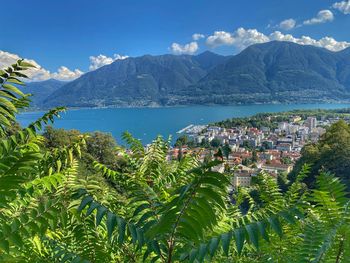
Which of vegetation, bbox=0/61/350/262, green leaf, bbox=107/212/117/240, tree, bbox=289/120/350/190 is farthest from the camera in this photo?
tree, bbox=289/120/350/190

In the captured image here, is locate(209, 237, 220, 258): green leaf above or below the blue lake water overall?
above

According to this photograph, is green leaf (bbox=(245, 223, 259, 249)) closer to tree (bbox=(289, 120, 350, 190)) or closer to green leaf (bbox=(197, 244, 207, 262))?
green leaf (bbox=(197, 244, 207, 262))

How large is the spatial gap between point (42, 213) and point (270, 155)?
198 ft

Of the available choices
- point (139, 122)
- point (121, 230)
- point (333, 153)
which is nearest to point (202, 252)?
point (121, 230)

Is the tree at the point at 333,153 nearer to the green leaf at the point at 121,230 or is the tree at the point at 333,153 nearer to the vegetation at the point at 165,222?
the vegetation at the point at 165,222

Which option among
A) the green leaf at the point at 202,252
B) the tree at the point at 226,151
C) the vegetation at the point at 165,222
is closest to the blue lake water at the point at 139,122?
the vegetation at the point at 165,222

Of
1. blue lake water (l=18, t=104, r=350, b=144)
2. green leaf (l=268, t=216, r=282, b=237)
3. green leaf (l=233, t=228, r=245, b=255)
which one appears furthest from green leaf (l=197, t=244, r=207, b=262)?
blue lake water (l=18, t=104, r=350, b=144)

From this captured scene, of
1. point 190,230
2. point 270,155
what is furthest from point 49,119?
point 270,155

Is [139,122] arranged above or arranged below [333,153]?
below

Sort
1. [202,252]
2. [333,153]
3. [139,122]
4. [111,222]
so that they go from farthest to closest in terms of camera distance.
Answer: [139,122]
[333,153]
[111,222]
[202,252]

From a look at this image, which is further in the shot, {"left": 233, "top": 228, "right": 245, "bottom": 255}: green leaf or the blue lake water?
the blue lake water

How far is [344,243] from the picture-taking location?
4.62 ft

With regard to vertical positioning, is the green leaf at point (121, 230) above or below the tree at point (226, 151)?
below

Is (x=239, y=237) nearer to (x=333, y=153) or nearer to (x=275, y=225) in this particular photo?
(x=275, y=225)
